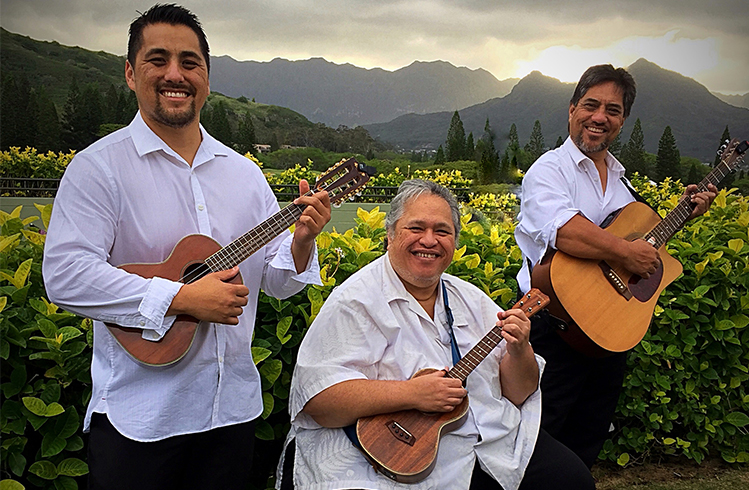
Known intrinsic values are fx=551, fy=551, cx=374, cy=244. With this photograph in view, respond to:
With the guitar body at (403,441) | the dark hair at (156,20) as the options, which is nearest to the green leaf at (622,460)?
the guitar body at (403,441)

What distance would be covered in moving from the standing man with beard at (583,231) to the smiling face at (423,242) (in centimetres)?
62

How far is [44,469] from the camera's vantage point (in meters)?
1.86

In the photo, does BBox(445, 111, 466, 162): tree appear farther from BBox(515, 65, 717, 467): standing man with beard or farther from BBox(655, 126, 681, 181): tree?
BBox(515, 65, 717, 467): standing man with beard

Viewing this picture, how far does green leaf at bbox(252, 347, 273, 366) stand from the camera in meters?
2.03

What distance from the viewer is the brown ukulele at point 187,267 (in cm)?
145

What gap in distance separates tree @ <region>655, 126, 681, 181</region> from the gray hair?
6001 millimetres

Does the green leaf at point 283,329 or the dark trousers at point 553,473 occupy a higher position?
the green leaf at point 283,329

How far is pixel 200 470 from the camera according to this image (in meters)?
1.63

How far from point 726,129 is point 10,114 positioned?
8030 millimetres

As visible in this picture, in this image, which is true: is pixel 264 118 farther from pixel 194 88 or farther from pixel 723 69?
pixel 723 69

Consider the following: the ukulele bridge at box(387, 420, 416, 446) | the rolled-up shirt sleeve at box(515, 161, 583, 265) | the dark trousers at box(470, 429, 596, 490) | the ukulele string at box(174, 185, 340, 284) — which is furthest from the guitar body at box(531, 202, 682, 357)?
the ukulele string at box(174, 185, 340, 284)

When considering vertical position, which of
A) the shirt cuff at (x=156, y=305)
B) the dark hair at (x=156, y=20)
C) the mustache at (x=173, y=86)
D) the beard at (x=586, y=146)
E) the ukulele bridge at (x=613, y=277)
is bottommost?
the ukulele bridge at (x=613, y=277)

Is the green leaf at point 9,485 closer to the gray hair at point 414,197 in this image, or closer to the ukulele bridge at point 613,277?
the gray hair at point 414,197

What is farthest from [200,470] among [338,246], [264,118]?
[264,118]
